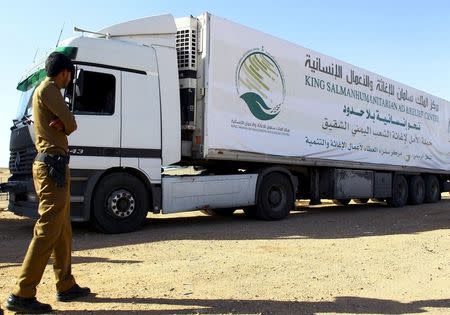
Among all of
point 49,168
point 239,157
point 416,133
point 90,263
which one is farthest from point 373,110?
point 49,168

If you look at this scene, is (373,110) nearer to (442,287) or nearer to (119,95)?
(119,95)

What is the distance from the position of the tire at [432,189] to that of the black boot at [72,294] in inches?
617

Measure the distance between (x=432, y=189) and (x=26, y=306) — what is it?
16895 millimetres

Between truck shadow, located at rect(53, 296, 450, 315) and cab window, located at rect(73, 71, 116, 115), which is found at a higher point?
cab window, located at rect(73, 71, 116, 115)

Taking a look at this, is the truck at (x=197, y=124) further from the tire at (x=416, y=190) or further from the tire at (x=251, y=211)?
the tire at (x=416, y=190)

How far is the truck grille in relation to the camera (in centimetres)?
812

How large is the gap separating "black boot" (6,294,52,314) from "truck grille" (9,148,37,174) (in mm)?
4263

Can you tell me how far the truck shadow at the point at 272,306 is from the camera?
167 inches

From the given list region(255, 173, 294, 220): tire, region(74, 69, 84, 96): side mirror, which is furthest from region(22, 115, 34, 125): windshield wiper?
region(255, 173, 294, 220): tire

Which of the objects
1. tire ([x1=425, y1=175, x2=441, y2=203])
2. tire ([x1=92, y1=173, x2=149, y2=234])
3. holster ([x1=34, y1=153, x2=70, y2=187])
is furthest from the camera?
tire ([x1=425, y1=175, x2=441, y2=203])

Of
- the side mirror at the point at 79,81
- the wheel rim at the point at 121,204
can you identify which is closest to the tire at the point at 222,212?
the wheel rim at the point at 121,204

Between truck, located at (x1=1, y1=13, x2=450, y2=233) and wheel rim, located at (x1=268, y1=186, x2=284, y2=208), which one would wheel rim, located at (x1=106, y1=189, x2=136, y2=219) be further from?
wheel rim, located at (x1=268, y1=186, x2=284, y2=208)

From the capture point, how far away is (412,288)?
519cm

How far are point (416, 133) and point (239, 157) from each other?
9.08m
